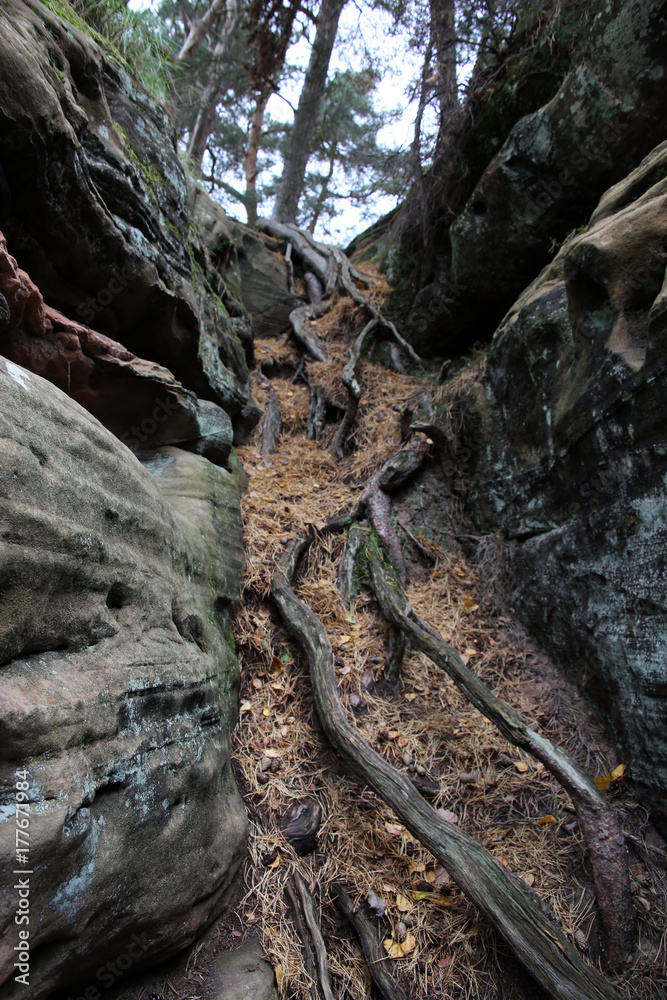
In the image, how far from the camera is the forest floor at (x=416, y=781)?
1.91 metres

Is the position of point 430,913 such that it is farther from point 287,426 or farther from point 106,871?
point 287,426

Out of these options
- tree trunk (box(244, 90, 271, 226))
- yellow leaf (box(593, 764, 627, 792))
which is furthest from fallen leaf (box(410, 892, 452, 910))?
tree trunk (box(244, 90, 271, 226))

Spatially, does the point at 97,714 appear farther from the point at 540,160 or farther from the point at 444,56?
the point at 444,56

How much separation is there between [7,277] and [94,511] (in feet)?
3.58

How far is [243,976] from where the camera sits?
1784mm

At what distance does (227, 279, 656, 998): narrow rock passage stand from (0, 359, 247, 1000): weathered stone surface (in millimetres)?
359

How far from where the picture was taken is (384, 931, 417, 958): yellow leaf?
1.92m

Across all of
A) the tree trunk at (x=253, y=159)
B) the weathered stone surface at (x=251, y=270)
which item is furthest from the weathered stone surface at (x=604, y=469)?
the tree trunk at (x=253, y=159)

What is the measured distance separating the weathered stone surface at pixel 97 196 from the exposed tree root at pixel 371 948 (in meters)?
3.42

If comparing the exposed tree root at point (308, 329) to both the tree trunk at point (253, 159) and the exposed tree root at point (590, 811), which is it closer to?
the exposed tree root at point (590, 811)

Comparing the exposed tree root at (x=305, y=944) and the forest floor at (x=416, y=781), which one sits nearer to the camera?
the exposed tree root at (x=305, y=944)

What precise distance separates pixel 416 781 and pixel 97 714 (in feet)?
5.70

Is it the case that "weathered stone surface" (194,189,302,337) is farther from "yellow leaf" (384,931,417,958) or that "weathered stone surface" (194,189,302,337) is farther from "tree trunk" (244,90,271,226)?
"yellow leaf" (384,931,417,958)

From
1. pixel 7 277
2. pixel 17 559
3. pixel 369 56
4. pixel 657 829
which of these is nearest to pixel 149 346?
pixel 7 277
